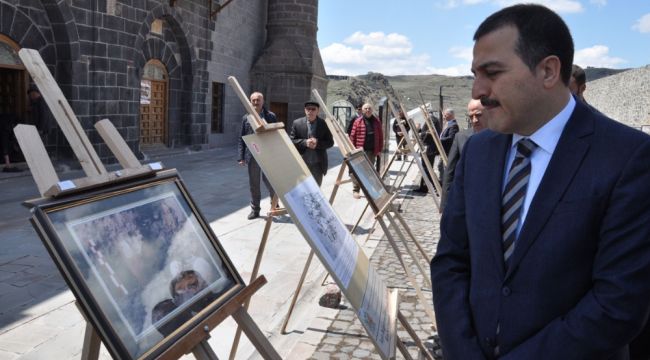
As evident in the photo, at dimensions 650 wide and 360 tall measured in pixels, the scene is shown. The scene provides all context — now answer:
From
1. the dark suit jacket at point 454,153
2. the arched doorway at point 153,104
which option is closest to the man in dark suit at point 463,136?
the dark suit jacket at point 454,153

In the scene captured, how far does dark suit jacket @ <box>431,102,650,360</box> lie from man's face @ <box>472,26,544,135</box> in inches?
6.3

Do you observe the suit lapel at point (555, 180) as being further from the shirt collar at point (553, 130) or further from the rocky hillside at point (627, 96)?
the rocky hillside at point (627, 96)

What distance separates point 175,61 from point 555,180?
14405mm

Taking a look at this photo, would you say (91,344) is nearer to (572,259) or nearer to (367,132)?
(572,259)

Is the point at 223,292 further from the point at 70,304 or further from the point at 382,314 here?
the point at 70,304

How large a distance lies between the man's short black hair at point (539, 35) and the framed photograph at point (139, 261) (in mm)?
1400

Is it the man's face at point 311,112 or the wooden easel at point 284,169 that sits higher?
the man's face at point 311,112

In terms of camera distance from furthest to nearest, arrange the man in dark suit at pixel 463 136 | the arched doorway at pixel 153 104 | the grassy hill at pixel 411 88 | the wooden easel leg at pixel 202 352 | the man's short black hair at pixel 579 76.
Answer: the grassy hill at pixel 411 88 < the arched doorway at pixel 153 104 < the man in dark suit at pixel 463 136 < the man's short black hair at pixel 579 76 < the wooden easel leg at pixel 202 352

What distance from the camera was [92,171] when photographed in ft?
6.40

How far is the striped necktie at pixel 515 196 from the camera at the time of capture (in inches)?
65.1

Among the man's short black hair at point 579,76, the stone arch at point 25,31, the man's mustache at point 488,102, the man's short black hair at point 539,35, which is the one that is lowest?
the man's mustache at point 488,102

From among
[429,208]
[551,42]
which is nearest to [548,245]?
[551,42]

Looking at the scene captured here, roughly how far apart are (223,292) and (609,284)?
1.42m

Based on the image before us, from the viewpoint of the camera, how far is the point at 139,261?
1.77m
